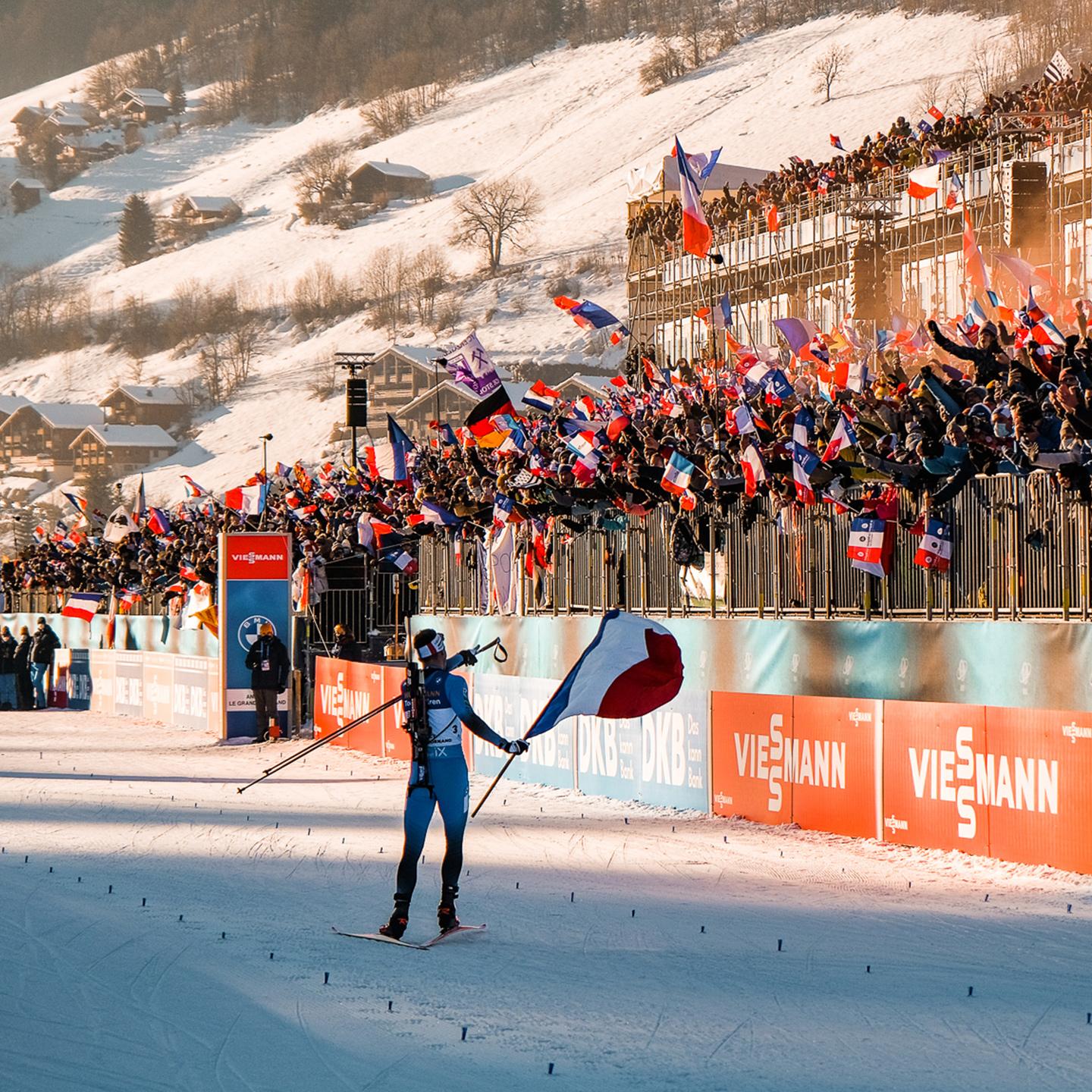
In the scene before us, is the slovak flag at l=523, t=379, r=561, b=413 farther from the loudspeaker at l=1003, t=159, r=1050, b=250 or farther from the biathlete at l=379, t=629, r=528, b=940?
the biathlete at l=379, t=629, r=528, b=940

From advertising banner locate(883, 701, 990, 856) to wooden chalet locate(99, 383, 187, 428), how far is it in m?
139

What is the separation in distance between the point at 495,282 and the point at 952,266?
100 metres

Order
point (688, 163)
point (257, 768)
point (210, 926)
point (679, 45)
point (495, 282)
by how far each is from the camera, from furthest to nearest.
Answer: point (679, 45) < point (495, 282) < point (688, 163) < point (257, 768) < point (210, 926)

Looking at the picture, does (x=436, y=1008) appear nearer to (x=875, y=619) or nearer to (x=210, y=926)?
(x=210, y=926)

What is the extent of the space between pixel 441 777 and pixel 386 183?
163 metres

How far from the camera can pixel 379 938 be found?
10.6 meters

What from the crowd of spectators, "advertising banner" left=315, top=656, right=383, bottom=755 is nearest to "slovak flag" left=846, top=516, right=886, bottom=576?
"advertising banner" left=315, top=656, right=383, bottom=755

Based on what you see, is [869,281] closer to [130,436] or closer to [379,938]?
[379,938]

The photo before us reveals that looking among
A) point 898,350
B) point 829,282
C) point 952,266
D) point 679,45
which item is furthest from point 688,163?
point 679,45

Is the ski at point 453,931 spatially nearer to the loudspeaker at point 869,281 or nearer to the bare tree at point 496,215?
the loudspeaker at point 869,281

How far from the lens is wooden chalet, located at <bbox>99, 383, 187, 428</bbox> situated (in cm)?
14950

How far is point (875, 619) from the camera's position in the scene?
16.3m

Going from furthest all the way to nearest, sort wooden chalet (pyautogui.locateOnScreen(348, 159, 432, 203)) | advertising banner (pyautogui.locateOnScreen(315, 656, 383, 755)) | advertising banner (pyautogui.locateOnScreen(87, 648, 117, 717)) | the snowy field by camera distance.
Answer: wooden chalet (pyautogui.locateOnScreen(348, 159, 432, 203)) → advertising banner (pyautogui.locateOnScreen(87, 648, 117, 717)) → advertising banner (pyautogui.locateOnScreen(315, 656, 383, 755)) → the snowy field

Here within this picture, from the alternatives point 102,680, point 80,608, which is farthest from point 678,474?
point 80,608
